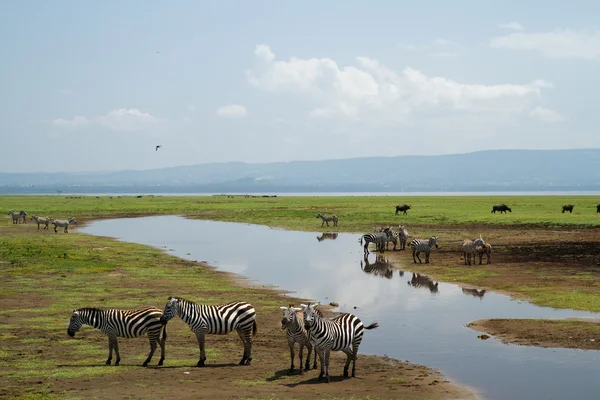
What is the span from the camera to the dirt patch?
21.0m

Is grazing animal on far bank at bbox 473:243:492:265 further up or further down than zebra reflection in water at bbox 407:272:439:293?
further up

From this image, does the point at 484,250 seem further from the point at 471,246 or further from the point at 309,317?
the point at 309,317

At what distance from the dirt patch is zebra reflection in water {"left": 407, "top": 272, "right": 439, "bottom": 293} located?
8070mm

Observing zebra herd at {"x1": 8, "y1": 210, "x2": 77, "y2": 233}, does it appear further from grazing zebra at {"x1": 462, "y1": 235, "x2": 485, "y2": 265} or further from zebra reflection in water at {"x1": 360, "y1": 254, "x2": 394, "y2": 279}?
grazing zebra at {"x1": 462, "y1": 235, "x2": 485, "y2": 265}

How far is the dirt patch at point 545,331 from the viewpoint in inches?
829

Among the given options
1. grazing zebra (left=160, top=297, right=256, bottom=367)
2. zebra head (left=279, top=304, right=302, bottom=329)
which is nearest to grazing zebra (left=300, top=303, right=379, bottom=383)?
zebra head (left=279, top=304, right=302, bottom=329)

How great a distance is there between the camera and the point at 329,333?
17062 millimetres

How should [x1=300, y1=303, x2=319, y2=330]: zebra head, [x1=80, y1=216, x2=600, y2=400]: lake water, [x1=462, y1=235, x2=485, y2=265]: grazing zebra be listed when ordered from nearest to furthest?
[x1=300, y1=303, x2=319, y2=330]: zebra head
[x1=80, y1=216, x2=600, y2=400]: lake water
[x1=462, y1=235, x2=485, y2=265]: grazing zebra

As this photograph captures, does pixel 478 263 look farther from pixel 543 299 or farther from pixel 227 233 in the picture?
pixel 227 233

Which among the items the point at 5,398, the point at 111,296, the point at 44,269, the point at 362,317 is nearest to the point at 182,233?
the point at 44,269

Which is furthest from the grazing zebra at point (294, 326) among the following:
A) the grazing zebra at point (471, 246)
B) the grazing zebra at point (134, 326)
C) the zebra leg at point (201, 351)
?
the grazing zebra at point (471, 246)

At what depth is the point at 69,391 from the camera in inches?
632

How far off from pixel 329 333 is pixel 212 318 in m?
3.41

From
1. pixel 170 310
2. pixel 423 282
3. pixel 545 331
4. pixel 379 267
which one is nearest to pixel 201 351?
pixel 170 310
